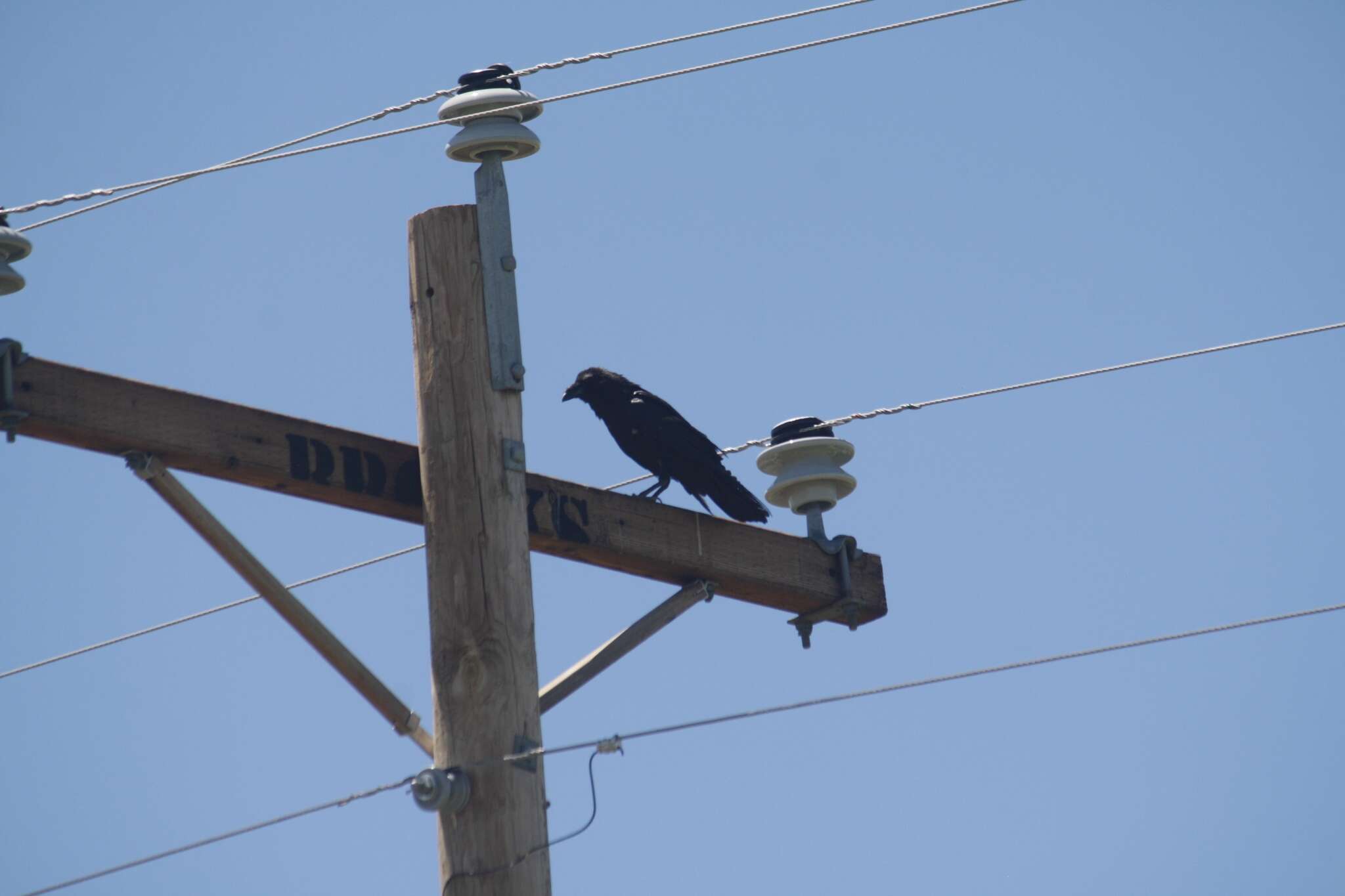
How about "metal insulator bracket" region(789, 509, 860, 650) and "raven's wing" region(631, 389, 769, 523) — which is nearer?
"metal insulator bracket" region(789, 509, 860, 650)

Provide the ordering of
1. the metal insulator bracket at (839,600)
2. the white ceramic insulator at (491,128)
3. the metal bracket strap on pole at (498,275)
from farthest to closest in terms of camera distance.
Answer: the metal insulator bracket at (839,600)
the white ceramic insulator at (491,128)
the metal bracket strap on pole at (498,275)

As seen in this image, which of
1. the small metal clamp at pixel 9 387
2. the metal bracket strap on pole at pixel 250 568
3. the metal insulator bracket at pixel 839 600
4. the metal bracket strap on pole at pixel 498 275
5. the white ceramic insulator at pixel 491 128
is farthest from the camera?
the metal insulator bracket at pixel 839 600

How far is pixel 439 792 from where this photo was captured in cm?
428

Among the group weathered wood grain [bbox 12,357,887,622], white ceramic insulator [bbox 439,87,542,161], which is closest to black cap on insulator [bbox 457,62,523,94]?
white ceramic insulator [bbox 439,87,542,161]

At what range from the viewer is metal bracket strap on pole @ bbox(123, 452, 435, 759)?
448 cm

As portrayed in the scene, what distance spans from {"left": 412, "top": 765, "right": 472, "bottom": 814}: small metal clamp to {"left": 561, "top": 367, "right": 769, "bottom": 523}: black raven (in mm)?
2070

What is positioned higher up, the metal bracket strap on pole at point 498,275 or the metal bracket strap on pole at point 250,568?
the metal bracket strap on pole at point 498,275

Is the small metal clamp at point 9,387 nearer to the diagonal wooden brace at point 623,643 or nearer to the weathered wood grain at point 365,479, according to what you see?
the weathered wood grain at point 365,479

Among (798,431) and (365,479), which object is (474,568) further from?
(798,431)

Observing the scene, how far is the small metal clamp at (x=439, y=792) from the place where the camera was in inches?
168

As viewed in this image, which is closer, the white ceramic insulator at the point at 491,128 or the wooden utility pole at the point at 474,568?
the wooden utility pole at the point at 474,568

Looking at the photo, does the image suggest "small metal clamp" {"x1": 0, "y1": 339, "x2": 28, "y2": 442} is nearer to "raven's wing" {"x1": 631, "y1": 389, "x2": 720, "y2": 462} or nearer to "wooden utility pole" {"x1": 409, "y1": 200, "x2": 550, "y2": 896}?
"wooden utility pole" {"x1": 409, "y1": 200, "x2": 550, "y2": 896}

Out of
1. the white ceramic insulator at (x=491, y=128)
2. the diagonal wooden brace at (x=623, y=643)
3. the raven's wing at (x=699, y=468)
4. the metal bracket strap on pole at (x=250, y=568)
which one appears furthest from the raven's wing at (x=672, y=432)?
the metal bracket strap on pole at (x=250, y=568)

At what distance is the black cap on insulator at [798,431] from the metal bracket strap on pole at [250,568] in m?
1.99
